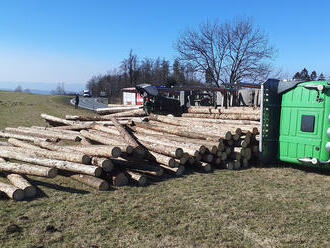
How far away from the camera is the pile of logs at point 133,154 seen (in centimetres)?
659

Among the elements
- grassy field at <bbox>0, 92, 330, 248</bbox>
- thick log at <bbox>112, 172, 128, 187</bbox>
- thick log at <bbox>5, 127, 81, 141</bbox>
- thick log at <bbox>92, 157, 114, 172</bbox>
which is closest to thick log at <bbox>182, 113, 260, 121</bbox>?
grassy field at <bbox>0, 92, 330, 248</bbox>

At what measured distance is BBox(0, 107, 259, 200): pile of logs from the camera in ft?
21.6

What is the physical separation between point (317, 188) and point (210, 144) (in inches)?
114

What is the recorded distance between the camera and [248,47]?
31.0 metres

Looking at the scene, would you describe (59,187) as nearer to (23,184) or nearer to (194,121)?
(23,184)

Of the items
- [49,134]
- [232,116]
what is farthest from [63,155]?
[232,116]

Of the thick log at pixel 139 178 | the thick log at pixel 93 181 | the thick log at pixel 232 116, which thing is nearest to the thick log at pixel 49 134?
the thick log at pixel 93 181

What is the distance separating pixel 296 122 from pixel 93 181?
568 cm

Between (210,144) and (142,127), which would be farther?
(142,127)

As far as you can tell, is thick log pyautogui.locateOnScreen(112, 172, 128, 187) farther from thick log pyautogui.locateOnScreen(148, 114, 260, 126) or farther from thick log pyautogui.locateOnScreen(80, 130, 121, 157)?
thick log pyautogui.locateOnScreen(148, 114, 260, 126)

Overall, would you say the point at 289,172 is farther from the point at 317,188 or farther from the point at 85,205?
the point at 85,205

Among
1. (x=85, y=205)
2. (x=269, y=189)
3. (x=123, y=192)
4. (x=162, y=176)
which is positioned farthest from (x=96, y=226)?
(x=269, y=189)

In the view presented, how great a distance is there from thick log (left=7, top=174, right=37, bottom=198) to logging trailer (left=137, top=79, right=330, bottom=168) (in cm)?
618

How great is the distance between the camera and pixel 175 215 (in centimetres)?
505
